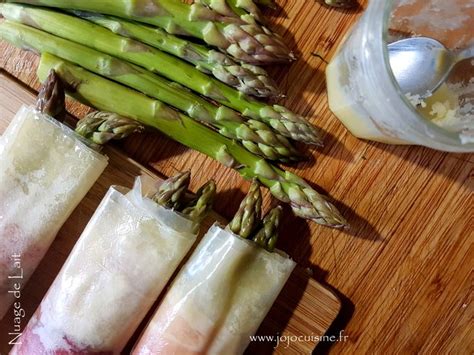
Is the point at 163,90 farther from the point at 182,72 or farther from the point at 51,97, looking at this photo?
the point at 51,97

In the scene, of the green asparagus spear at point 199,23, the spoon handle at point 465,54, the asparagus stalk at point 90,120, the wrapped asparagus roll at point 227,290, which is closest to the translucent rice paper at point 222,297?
the wrapped asparagus roll at point 227,290

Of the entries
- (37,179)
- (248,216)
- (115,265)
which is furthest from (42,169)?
(248,216)

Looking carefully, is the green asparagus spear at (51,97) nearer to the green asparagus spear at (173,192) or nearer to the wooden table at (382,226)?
the green asparagus spear at (173,192)

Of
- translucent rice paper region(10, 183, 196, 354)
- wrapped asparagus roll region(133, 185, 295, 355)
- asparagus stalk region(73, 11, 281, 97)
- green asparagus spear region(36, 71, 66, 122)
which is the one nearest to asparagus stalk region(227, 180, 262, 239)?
wrapped asparagus roll region(133, 185, 295, 355)

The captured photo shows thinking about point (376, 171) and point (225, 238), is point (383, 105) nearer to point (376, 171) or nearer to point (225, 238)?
point (376, 171)

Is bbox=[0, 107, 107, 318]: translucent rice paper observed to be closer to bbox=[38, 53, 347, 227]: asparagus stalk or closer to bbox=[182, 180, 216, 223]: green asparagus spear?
bbox=[38, 53, 347, 227]: asparagus stalk

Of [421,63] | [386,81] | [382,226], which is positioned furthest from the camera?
[382,226]

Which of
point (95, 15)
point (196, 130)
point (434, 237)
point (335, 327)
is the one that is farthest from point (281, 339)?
point (95, 15)
